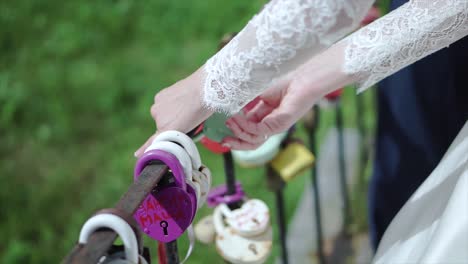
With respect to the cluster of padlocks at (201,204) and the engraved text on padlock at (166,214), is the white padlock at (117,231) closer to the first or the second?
the cluster of padlocks at (201,204)

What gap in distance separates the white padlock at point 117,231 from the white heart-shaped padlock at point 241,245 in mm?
375

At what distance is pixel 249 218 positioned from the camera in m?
0.90

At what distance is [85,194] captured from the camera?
1.99 metres

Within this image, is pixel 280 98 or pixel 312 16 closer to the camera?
pixel 312 16

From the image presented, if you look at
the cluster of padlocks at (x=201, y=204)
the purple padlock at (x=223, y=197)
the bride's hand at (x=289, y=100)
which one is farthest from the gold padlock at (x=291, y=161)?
the bride's hand at (x=289, y=100)

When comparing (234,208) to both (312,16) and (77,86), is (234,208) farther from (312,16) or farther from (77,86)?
(77,86)

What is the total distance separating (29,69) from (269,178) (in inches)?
64.8

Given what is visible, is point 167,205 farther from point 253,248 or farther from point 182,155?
point 253,248

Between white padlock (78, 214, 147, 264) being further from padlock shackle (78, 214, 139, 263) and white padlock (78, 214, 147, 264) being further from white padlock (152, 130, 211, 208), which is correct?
white padlock (152, 130, 211, 208)

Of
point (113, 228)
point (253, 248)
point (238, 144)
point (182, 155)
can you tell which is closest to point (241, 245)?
point (253, 248)

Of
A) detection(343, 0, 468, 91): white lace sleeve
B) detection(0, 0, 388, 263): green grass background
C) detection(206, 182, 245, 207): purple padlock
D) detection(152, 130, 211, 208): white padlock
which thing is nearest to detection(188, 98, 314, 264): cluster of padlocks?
detection(206, 182, 245, 207): purple padlock

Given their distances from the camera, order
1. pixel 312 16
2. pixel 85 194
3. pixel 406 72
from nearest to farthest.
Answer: pixel 312 16, pixel 406 72, pixel 85 194

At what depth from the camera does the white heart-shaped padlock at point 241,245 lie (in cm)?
88


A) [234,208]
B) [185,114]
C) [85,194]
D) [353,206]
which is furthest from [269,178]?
[85,194]
